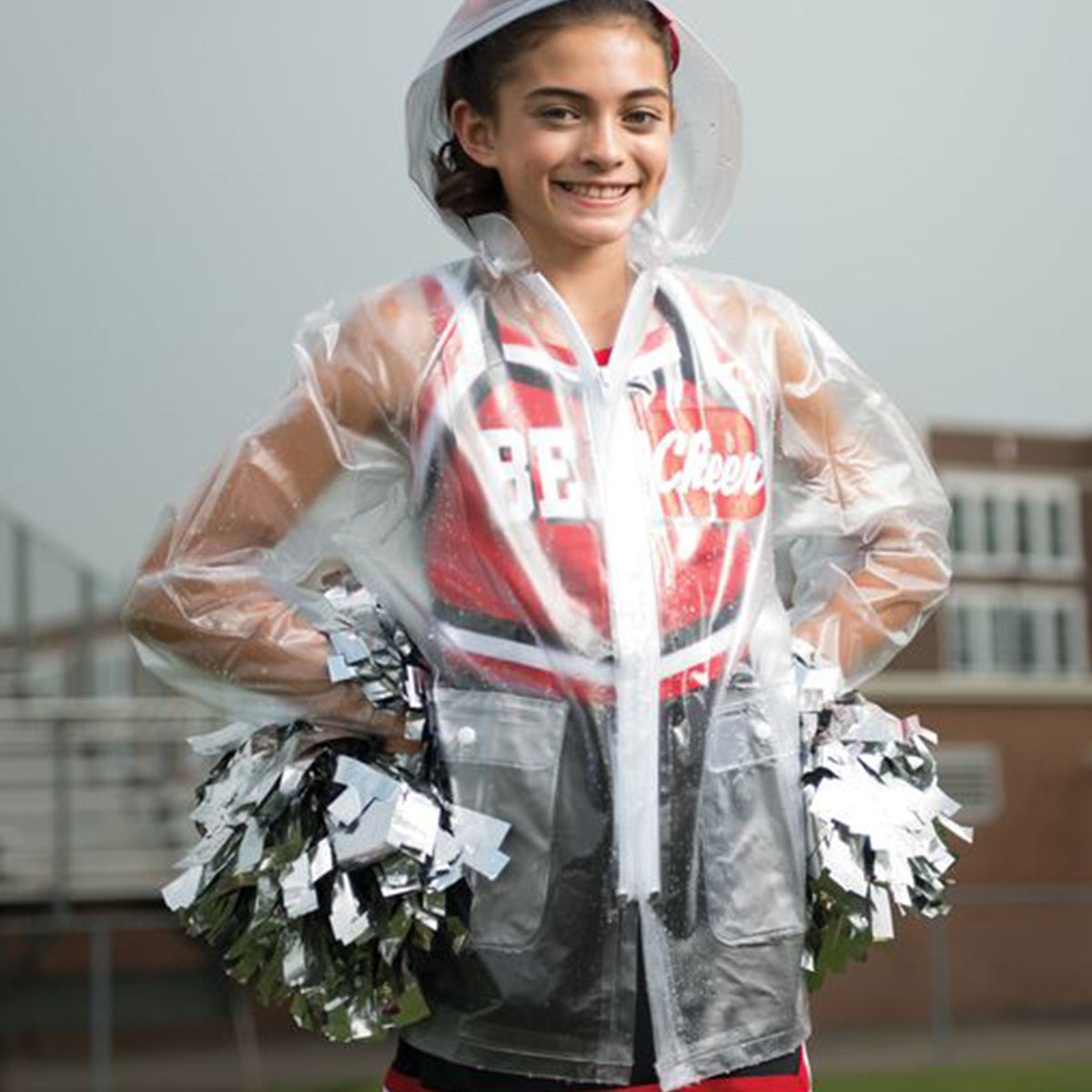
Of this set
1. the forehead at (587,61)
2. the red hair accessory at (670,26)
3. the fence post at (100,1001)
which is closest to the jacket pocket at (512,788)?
the forehead at (587,61)

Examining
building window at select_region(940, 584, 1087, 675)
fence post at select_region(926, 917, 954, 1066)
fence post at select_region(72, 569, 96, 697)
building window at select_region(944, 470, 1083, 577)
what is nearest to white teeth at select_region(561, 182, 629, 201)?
fence post at select_region(72, 569, 96, 697)

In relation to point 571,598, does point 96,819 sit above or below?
below

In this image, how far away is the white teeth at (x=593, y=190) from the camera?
7.03ft

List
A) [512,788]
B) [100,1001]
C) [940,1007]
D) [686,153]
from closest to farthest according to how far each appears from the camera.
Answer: [512,788]
[686,153]
[100,1001]
[940,1007]

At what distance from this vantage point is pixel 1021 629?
1163 inches

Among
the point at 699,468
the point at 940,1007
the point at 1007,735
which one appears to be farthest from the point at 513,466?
the point at 1007,735

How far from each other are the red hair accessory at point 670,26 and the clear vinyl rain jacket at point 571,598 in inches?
0.7

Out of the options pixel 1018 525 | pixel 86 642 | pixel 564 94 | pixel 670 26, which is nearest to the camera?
pixel 564 94

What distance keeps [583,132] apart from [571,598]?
1.50ft

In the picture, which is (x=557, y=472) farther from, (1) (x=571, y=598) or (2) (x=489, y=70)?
(2) (x=489, y=70)

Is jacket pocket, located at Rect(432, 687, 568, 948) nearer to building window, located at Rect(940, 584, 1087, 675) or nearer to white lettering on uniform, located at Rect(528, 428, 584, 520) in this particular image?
white lettering on uniform, located at Rect(528, 428, 584, 520)

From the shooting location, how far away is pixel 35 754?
10.3 metres

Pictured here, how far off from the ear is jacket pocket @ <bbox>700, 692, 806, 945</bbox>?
599mm

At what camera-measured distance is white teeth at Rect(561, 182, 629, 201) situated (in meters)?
2.14
